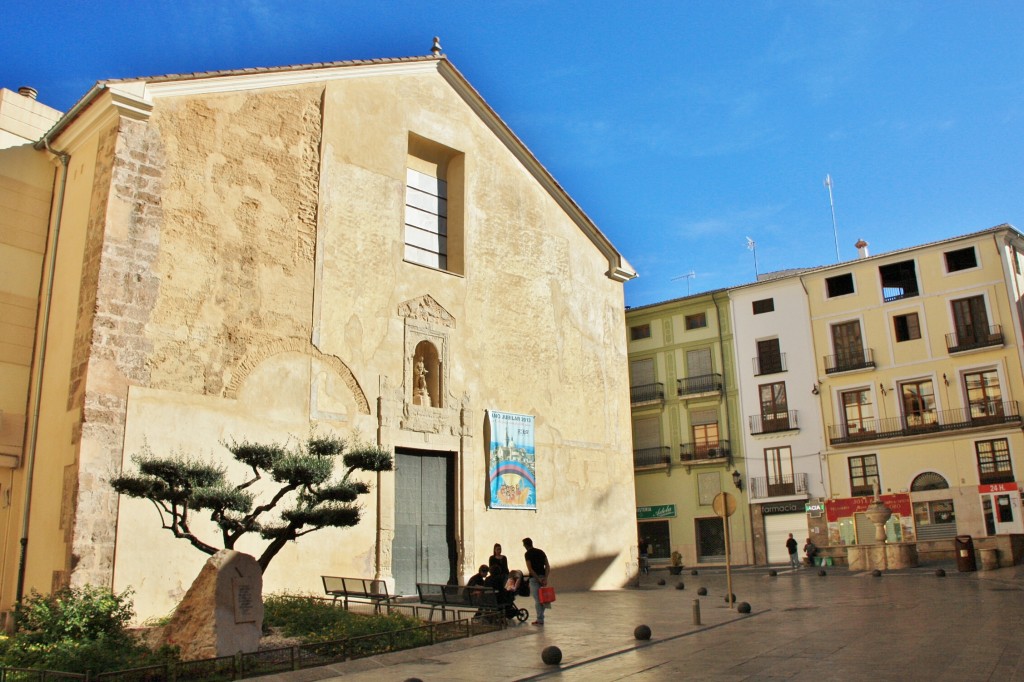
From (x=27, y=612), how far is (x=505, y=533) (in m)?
10.1

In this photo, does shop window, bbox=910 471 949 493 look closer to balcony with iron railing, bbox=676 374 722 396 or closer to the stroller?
→ balcony with iron railing, bbox=676 374 722 396

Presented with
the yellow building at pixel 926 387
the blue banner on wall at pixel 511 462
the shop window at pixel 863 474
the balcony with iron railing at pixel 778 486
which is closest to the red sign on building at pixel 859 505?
the yellow building at pixel 926 387

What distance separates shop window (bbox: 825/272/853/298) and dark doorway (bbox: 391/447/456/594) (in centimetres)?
2477

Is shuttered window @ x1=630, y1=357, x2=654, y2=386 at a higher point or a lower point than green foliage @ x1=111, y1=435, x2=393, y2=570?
higher

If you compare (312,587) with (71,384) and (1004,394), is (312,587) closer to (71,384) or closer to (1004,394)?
(71,384)

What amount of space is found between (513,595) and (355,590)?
314 centimetres

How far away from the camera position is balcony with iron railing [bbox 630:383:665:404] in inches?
1638

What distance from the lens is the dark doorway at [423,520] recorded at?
1789cm

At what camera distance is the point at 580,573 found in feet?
70.6

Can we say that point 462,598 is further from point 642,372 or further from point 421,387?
point 642,372

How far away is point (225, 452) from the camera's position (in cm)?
1519

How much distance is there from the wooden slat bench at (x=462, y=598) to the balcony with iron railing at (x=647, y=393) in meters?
29.0

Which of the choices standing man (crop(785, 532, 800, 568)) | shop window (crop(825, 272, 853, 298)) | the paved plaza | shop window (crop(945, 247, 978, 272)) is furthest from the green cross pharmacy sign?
the paved plaza

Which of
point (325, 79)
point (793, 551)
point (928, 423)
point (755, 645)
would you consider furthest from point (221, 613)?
point (928, 423)
